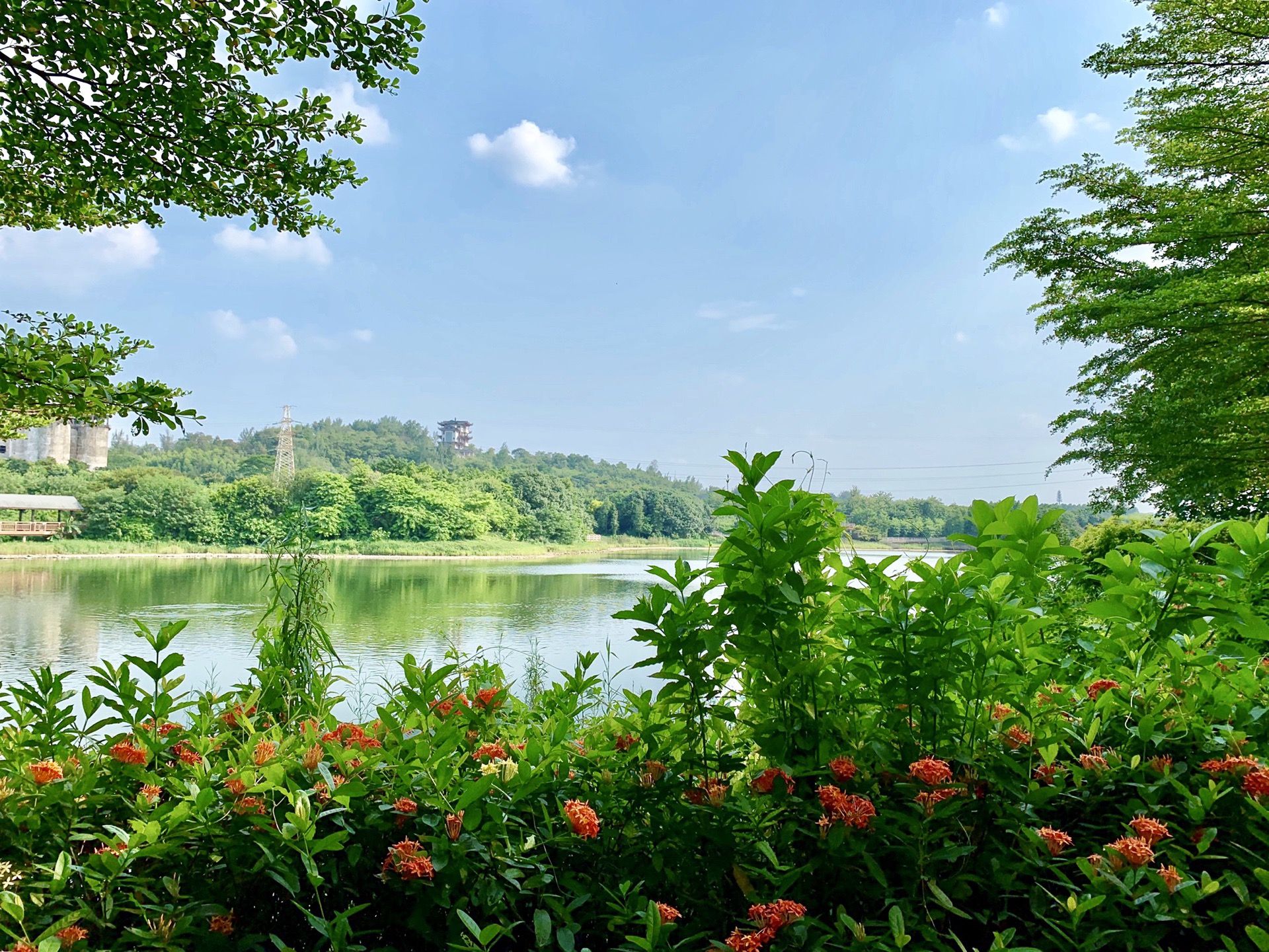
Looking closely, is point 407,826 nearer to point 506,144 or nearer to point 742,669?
point 742,669

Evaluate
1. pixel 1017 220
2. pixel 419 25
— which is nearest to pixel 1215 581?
pixel 419 25

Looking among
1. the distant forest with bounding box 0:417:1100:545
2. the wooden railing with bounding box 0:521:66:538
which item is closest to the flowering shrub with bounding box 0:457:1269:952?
the distant forest with bounding box 0:417:1100:545

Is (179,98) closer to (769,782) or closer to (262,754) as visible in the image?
(262,754)

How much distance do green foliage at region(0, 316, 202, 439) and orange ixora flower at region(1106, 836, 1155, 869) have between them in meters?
2.27

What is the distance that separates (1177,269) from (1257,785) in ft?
27.7

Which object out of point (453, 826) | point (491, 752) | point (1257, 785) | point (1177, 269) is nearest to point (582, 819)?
point (453, 826)

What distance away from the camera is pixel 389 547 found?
23.6 m

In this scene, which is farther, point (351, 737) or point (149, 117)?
point (149, 117)

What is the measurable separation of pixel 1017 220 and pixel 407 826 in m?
9.20

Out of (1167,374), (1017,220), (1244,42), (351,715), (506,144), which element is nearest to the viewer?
(351,715)

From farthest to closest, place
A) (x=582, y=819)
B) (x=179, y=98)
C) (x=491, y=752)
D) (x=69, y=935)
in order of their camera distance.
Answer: (x=179, y=98) < (x=491, y=752) < (x=582, y=819) < (x=69, y=935)

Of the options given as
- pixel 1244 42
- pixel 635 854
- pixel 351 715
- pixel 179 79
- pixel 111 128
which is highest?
pixel 1244 42

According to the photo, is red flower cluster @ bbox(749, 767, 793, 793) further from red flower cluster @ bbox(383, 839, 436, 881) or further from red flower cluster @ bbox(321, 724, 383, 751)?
A: red flower cluster @ bbox(321, 724, 383, 751)

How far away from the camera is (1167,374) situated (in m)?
6.59
